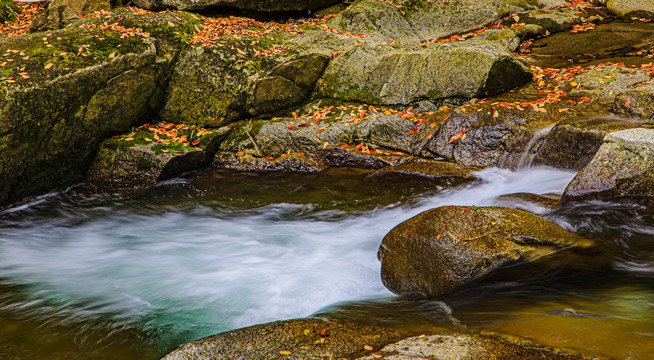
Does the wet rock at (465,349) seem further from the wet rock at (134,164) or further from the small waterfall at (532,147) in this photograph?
the wet rock at (134,164)

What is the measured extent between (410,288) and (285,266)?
197cm

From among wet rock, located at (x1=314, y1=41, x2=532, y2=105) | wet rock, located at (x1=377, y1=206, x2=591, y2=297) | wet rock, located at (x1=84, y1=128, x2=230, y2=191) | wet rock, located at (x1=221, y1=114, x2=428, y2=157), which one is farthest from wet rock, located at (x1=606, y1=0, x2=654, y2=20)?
wet rock, located at (x1=84, y1=128, x2=230, y2=191)

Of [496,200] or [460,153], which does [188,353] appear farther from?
[460,153]

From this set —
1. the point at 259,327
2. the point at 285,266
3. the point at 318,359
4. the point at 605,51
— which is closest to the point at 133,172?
the point at 285,266

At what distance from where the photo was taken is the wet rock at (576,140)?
6420mm

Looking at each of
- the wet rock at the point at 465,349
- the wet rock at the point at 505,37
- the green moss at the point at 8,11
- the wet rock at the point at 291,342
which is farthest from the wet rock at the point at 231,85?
the green moss at the point at 8,11

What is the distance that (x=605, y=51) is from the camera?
10266 mm

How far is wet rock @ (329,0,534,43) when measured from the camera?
12000mm

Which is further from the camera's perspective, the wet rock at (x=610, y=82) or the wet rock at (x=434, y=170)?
the wet rock at (x=610, y=82)

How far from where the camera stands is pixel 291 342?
10.7ft

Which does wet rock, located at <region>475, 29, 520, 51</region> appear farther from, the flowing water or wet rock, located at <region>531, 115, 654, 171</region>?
the flowing water

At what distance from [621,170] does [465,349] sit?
376 cm

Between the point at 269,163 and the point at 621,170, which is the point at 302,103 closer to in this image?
the point at 269,163

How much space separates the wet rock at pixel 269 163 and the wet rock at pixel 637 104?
5425 mm
